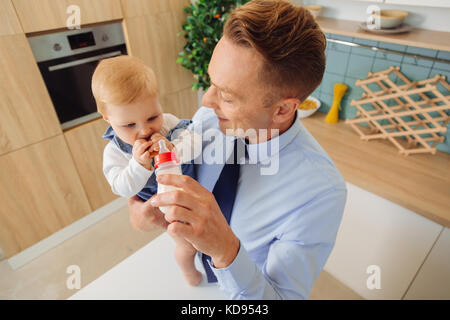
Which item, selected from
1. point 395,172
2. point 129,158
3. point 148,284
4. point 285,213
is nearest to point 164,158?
point 129,158

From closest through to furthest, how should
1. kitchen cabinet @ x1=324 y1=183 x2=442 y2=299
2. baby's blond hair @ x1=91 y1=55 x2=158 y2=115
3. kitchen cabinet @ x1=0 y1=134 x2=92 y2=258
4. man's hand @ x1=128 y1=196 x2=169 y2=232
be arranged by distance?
baby's blond hair @ x1=91 y1=55 x2=158 y2=115 < man's hand @ x1=128 y1=196 x2=169 y2=232 < kitchen cabinet @ x1=324 y1=183 x2=442 y2=299 < kitchen cabinet @ x1=0 y1=134 x2=92 y2=258

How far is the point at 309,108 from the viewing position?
2031mm

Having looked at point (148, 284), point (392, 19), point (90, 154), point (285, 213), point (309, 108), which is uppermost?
point (392, 19)

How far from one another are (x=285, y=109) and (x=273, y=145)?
114mm

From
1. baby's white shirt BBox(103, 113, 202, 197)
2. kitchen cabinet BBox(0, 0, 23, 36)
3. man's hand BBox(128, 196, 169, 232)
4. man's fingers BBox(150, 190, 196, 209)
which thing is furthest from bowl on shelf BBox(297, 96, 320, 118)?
kitchen cabinet BBox(0, 0, 23, 36)

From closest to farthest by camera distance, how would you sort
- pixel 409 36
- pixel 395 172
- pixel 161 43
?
1. pixel 409 36
2. pixel 395 172
3. pixel 161 43

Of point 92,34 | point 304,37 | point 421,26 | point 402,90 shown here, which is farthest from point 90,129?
point 421,26

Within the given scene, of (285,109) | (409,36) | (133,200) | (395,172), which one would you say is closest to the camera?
(285,109)

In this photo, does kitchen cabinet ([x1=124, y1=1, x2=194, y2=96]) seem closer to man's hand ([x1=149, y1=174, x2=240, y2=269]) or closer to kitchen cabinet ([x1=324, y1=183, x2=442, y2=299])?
kitchen cabinet ([x1=324, y1=183, x2=442, y2=299])

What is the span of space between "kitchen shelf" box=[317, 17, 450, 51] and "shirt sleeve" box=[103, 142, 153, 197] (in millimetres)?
1327

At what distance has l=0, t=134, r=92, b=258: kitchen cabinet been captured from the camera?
1.73m

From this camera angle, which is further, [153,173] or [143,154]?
[153,173]

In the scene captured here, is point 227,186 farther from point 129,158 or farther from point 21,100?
point 21,100

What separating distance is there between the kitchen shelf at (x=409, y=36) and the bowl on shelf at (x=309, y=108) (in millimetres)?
542
